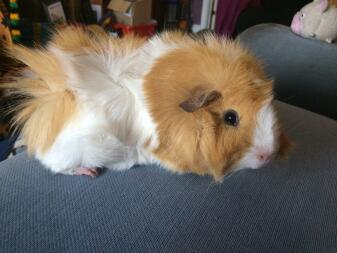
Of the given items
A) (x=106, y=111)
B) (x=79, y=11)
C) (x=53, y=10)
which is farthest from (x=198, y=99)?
(x=79, y=11)

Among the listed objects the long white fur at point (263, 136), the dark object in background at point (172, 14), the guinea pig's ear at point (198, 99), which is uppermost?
the guinea pig's ear at point (198, 99)

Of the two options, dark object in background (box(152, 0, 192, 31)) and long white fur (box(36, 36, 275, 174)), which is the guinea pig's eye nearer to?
long white fur (box(36, 36, 275, 174))

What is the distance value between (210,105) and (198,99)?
0.18 ft

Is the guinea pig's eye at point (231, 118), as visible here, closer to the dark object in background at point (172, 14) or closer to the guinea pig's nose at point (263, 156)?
the guinea pig's nose at point (263, 156)

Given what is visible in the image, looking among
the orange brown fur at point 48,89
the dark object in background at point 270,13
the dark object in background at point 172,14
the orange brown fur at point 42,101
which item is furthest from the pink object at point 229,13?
the orange brown fur at point 42,101

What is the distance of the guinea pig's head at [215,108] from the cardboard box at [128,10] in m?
2.14

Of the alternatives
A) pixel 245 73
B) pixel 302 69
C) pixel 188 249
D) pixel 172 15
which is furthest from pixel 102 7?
pixel 188 249

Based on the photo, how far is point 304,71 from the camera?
1.62 m

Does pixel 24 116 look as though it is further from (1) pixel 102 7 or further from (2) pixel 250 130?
(1) pixel 102 7

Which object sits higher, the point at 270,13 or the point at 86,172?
the point at 270,13

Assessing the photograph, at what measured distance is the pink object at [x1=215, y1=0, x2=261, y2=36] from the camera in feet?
10.7

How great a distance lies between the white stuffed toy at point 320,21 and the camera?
1.77 metres

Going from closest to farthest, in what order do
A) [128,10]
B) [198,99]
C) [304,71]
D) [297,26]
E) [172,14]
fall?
[198,99] → [304,71] → [297,26] → [128,10] → [172,14]

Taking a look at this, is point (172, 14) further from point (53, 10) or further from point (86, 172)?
point (86, 172)
